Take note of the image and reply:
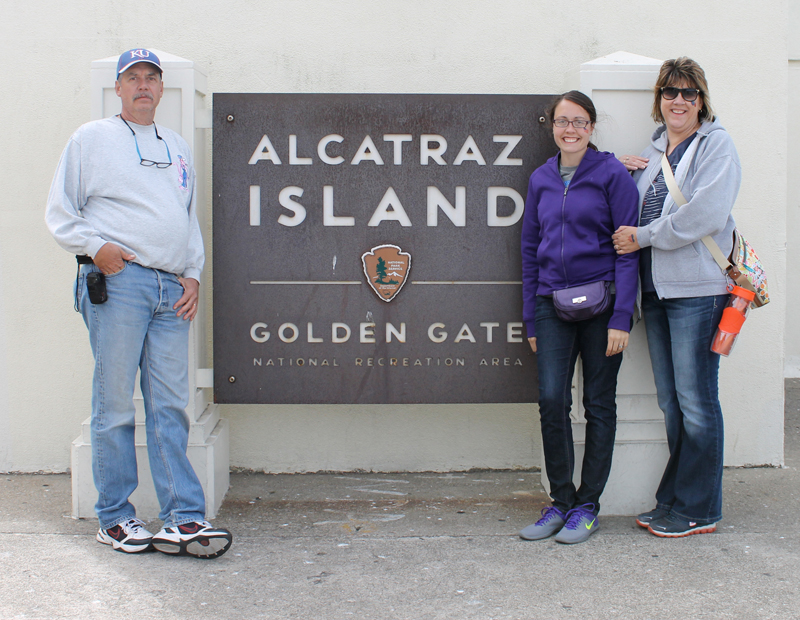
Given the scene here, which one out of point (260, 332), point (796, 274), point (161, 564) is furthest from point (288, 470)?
point (796, 274)

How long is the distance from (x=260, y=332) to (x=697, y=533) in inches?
89.4

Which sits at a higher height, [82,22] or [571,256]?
[82,22]

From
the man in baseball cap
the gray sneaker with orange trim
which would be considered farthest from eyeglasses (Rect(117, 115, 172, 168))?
the gray sneaker with orange trim

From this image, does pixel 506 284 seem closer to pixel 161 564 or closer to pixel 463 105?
pixel 463 105

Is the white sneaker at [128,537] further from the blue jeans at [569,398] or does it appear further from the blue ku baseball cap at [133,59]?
the blue ku baseball cap at [133,59]

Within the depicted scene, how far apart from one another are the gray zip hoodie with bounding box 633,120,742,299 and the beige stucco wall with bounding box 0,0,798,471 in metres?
1.13

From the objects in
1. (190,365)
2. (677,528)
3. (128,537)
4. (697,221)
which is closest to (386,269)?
(190,365)

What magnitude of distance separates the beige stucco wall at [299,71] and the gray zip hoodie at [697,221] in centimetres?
113

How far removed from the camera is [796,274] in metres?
5.65

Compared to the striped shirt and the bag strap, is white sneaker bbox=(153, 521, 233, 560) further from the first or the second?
the bag strap

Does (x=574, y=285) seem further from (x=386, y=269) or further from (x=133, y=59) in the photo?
(x=133, y=59)

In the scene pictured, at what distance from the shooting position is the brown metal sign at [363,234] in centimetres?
373

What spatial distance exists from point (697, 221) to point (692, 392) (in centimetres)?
77

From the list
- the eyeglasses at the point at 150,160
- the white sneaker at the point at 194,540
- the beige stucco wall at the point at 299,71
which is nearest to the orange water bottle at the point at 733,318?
the beige stucco wall at the point at 299,71
